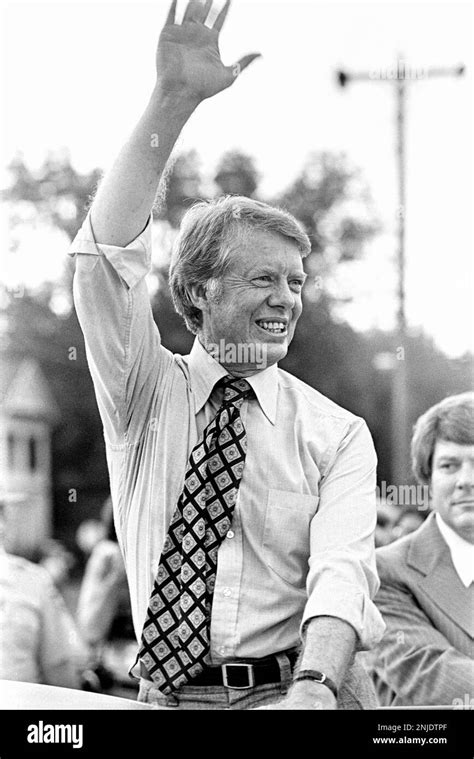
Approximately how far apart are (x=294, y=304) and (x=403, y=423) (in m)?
1.52

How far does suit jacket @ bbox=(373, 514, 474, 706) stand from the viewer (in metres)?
2.61

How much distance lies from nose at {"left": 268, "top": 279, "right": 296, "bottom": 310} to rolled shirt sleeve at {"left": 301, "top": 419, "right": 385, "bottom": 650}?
0.87ft

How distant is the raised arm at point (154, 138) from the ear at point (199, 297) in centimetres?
29

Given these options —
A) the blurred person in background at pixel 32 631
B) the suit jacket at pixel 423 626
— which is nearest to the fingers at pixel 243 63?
the suit jacket at pixel 423 626

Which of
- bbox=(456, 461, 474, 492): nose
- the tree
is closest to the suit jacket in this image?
bbox=(456, 461, 474, 492): nose

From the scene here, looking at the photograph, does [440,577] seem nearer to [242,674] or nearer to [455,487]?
[455,487]

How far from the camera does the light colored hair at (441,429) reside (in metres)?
2.87

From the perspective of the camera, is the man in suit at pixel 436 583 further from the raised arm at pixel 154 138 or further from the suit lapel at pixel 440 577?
the raised arm at pixel 154 138

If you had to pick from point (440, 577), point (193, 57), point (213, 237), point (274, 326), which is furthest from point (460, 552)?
point (193, 57)

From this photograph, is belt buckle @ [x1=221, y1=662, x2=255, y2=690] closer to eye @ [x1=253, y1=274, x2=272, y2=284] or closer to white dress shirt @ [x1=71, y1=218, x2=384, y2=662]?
white dress shirt @ [x1=71, y1=218, x2=384, y2=662]

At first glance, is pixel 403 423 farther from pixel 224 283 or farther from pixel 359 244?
pixel 224 283

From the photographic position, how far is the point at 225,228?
228 centimetres
